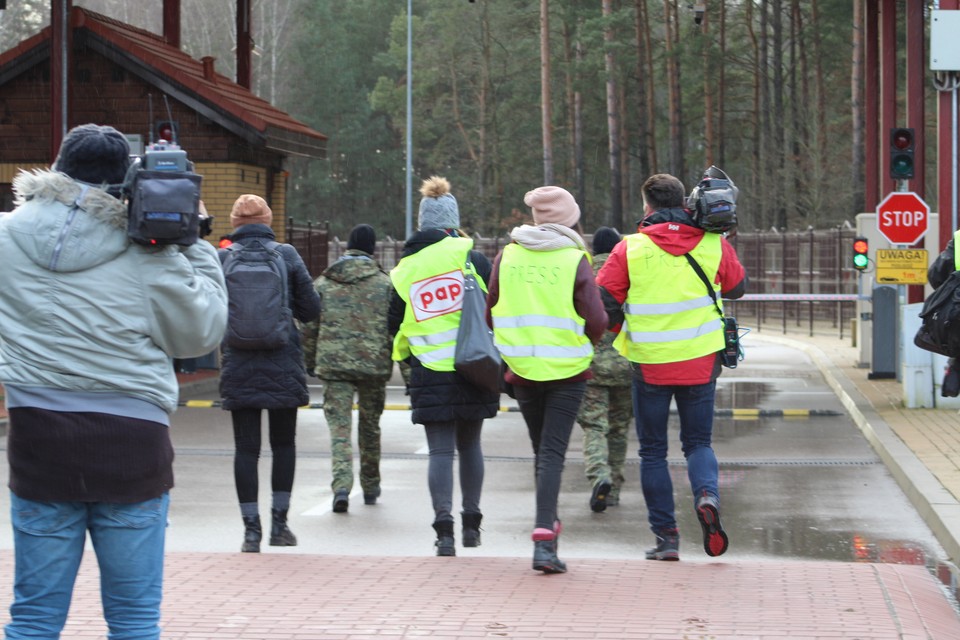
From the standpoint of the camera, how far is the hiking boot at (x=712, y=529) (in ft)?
23.6

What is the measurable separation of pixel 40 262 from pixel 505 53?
66.7 meters

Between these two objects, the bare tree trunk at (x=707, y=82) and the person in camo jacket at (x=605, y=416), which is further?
the bare tree trunk at (x=707, y=82)

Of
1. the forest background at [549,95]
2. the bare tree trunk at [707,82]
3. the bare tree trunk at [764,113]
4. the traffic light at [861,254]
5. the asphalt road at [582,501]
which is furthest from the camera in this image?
→ the bare tree trunk at [764,113]

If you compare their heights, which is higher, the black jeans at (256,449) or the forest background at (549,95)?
the forest background at (549,95)

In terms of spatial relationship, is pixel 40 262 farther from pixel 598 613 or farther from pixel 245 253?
pixel 245 253

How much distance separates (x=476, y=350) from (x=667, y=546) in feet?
4.35

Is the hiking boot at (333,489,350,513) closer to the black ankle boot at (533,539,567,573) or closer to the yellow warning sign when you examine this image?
the black ankle boot at (533,539,567,573)

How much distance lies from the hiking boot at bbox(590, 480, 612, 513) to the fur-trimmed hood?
229 inches

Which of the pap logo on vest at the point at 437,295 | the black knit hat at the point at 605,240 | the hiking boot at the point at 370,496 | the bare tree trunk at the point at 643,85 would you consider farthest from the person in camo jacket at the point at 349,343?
the bare tree trunk at the point at 643,85

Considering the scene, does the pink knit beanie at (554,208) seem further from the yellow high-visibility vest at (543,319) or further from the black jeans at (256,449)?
the black jeans at (256,449)

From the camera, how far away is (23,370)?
4180 millimetres

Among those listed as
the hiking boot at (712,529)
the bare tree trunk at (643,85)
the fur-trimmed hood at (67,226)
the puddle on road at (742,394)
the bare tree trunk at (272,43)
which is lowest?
the hiking boot at (712,529)

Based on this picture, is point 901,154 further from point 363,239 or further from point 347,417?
point 347,417

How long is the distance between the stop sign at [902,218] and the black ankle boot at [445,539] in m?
10.3
